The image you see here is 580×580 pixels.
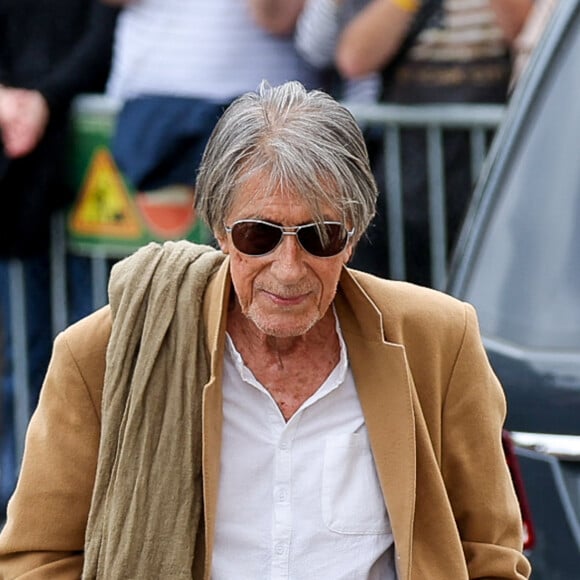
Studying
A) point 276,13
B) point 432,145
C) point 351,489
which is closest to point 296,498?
A: point 351,489

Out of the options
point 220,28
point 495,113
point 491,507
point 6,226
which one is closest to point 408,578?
point 491,507

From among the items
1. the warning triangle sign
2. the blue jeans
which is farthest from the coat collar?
the blue jeans

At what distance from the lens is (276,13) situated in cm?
559

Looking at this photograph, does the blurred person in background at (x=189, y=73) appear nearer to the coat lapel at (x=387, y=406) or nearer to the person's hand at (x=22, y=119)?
the person's hand at (x=22, y=119)

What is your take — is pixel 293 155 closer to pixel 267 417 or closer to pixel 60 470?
pixel 267 417

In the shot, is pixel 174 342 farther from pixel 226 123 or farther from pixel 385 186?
pixel 385 186

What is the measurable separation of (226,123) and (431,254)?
2.84 metres

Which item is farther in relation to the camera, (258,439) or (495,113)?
(495,113)

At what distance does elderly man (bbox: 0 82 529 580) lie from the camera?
2.75m

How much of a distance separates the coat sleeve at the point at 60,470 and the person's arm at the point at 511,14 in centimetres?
274

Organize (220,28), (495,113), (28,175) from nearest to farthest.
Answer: (495,113) → (220,28) → (28,175)

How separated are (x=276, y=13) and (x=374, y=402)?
298cm

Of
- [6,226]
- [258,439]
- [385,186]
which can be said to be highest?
[258,439]

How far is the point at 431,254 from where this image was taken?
5.58 meters
